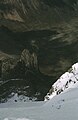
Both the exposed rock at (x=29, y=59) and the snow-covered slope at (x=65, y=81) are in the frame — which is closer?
the snow-covered slope at (x=65, y=81)

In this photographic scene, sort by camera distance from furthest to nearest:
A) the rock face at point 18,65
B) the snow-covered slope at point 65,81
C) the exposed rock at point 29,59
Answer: the exposed rock at point 29,59 < the rock face at point 18,65 < the snow-covered slope at point 65,81

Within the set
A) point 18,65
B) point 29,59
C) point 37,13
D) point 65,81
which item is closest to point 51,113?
point 65,81

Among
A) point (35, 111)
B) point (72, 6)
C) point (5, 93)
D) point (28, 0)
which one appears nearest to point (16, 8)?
point (28, 0)

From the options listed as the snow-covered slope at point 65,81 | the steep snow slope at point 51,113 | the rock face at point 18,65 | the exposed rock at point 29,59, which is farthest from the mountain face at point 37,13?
the steep snow slope at point 51,113

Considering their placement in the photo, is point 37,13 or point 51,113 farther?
point 37,13

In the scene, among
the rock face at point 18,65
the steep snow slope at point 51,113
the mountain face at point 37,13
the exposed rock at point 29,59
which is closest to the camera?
the steep snow slope at point 51,113

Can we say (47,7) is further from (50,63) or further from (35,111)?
(35,111)

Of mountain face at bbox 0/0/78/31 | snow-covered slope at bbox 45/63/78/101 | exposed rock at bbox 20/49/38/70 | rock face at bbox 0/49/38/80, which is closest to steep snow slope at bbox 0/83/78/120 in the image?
snow-covered slope at bbox 45/63/78/101

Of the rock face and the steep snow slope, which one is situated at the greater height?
the rock face

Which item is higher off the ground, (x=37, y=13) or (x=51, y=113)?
(x=37, y=13)

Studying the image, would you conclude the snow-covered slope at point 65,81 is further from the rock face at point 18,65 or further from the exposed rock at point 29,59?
the exposed rock at point 29,59

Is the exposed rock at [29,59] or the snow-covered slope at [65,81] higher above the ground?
the exposed rock at [29,59]

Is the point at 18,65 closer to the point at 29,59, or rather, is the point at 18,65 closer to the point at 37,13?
the point at 29,59

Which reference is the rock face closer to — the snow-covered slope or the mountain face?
the mountain face
